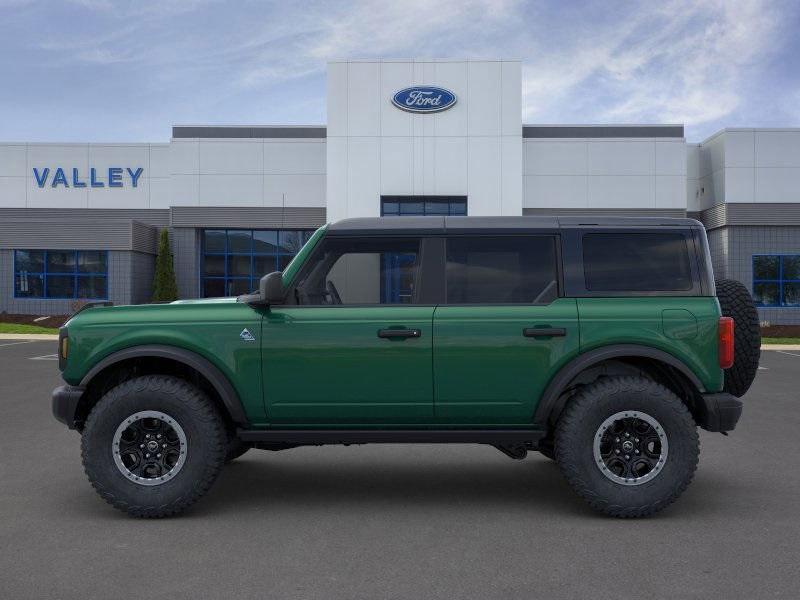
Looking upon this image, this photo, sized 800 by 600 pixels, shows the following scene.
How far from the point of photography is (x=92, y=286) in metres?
34.1

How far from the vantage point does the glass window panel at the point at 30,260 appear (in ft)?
113

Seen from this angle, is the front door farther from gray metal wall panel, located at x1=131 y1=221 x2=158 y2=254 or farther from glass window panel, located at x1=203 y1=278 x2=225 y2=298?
glass window panel, located at x1=203 y1=278 x2=225 y2=298

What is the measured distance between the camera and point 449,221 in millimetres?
5574

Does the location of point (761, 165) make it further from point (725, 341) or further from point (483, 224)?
point (483, 224)

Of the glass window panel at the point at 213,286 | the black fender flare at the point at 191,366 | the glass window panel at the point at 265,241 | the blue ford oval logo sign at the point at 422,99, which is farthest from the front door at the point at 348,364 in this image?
the glass window panel at the point at 213,286

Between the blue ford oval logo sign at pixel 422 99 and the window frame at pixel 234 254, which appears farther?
the window frame at pixel 234 254

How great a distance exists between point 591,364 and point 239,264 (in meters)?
31.0

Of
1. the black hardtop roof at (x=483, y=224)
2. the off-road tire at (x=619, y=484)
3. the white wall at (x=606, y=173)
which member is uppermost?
the white wall at (x=606, y=173)

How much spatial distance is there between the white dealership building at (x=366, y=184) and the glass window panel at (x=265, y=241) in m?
0.06

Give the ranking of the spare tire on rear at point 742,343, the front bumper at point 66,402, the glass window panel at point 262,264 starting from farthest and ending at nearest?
1. the glass window panel at point 262,264
2. the spare tire on rear at point 742,343
3. the front bumper at point 66,402

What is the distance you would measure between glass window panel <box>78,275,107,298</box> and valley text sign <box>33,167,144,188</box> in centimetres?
477

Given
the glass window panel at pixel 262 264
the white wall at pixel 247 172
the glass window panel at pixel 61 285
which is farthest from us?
the glass window panel at pixel 262 264

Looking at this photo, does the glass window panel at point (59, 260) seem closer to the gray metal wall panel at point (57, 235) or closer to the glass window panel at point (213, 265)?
the gray metal wall panel at point (57, 235)

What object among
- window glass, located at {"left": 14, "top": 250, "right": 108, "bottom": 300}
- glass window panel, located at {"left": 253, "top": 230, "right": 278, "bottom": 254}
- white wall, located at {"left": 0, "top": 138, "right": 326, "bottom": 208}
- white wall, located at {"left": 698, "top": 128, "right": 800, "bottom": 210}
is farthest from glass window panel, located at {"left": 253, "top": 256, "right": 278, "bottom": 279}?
white wall, located at {"left": 698, "top": 128, "right": 800, "bottom": 210}
